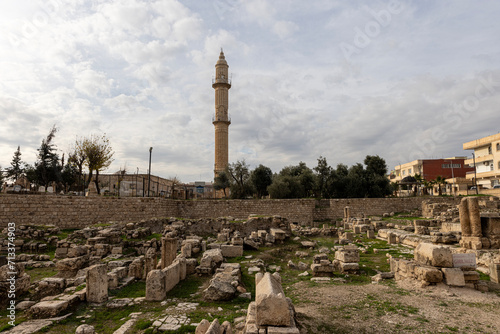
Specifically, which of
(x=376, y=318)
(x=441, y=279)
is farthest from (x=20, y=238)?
(x=441, y=279)

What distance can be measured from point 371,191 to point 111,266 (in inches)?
1346

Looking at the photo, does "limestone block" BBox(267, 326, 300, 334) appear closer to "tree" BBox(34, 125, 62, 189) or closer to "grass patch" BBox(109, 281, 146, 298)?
"grass patch" BBox(109, 281, 146, 298)

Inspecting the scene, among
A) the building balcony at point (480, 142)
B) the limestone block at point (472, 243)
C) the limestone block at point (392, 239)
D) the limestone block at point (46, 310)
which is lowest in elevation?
the limestone block at point (46, 310)

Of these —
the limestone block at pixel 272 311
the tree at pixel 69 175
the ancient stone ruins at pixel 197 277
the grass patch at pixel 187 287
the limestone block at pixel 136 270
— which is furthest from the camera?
the tree at pixel 69 175

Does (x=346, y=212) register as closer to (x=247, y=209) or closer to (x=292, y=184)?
(x=292, y=184)

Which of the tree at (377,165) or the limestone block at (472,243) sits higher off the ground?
the tree at (377,165)

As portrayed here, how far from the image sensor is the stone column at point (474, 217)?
10.7 metres

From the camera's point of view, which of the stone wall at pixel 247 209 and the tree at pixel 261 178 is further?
the tree at pixel 261 178

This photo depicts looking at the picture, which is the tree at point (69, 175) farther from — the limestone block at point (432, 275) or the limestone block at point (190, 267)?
the limestone block at point (432, 275)

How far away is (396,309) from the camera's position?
5.49 meters

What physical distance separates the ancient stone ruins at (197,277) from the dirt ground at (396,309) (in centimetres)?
25

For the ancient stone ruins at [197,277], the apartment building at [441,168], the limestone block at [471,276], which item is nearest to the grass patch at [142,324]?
the ancient stone ruins at [197,277]

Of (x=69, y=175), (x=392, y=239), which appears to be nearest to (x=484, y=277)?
(x=392, y=239)

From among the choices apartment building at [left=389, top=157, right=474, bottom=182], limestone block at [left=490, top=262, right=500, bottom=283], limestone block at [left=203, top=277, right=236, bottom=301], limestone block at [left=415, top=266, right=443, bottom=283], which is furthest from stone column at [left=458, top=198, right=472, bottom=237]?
apartment building at [left=389, top=157, right=474, bottom=182]
